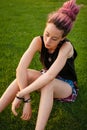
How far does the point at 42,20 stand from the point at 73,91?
17.3ft

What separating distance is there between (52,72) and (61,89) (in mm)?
271

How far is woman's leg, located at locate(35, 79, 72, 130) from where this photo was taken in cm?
382

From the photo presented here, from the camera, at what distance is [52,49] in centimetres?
418

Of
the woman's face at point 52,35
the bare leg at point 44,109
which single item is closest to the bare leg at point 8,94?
the bare leg at point 44,109

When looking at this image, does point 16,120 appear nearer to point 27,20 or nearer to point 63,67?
point 63,67

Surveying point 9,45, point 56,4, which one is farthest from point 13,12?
point 9,45

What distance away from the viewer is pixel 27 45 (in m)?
7.25

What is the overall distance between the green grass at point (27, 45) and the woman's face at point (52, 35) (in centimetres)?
104

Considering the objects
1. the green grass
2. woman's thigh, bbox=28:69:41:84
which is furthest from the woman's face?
the green grass

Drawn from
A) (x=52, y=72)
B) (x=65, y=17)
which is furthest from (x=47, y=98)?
(x=65, y=17)

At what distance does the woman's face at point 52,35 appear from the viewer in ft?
12.7

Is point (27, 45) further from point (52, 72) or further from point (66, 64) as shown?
point (52, 72)

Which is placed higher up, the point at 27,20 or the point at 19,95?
the point at 19,95

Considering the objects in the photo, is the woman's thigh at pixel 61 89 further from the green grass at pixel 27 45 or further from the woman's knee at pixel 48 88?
the green grass at pixel 27 45
